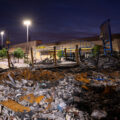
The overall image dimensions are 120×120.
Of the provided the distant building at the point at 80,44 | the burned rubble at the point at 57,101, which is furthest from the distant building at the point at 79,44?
the burned rubble at the point at 57,101

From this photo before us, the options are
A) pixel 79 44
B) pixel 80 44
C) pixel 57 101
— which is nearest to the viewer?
pixel 57 101

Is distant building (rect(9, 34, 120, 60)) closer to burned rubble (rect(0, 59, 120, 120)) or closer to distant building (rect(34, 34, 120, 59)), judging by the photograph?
distant building (rect(34, 34, 120, 59))

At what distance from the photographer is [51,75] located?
654 cm

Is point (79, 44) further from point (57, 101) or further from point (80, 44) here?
point (57, 101)

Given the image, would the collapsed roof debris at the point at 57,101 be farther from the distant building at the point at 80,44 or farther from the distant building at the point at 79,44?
the distant building at the point at 80,44

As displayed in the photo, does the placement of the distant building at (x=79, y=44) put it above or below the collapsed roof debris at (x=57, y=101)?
above

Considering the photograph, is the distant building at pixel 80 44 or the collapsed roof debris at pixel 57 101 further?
the distant building at pixel 80 44

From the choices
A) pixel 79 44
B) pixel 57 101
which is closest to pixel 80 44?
pixel 79 44

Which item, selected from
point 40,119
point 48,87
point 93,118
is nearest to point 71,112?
point 93,118

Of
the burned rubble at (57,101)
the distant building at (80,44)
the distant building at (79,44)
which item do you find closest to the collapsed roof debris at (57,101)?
the burned rubble at (57,101)

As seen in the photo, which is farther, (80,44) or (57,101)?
(80,44)

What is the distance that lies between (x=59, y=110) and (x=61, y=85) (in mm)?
1844

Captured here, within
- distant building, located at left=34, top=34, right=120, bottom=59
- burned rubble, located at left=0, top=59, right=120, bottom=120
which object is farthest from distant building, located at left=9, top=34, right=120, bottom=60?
burned rubble, located at left=0, top=59, right=120, bottom=120

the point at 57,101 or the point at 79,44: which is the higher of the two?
the point at 79,44
